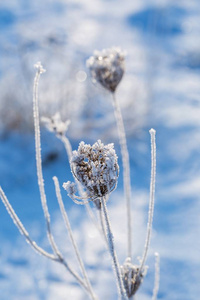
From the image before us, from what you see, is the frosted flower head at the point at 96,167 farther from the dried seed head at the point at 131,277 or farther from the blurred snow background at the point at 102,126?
the blurred snow background at the point at 102,126

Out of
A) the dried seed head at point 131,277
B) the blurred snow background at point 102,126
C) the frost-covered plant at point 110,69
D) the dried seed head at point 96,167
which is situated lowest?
the dried seed head at point 131,277

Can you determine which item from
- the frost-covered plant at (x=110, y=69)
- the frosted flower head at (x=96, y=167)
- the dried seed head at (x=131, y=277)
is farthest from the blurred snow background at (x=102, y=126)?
the frosted flower head at (x=96, y=167)

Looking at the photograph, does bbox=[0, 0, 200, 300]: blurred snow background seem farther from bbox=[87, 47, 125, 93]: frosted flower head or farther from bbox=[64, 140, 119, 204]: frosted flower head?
bbox=[64, 140, 119, 204]: frosted flower head

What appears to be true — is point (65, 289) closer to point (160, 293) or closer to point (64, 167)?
point (160, 293)

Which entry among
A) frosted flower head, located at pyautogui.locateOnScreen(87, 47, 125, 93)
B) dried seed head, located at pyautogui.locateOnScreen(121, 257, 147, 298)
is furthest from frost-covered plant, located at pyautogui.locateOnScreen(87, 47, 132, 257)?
dried seed head, located at pyautogui.locateOnScreen(121, 257, 147, 298)

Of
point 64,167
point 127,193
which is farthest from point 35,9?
point 127,193

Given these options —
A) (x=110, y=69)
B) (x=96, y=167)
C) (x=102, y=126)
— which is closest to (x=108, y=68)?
(x=110, y=69)
